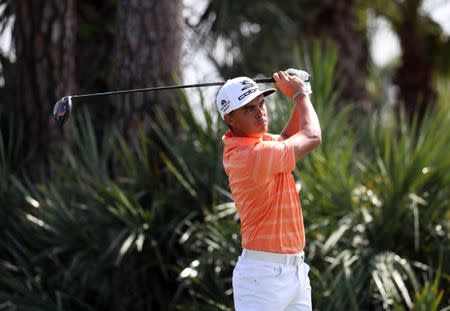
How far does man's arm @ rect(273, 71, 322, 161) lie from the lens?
4801 millimetres

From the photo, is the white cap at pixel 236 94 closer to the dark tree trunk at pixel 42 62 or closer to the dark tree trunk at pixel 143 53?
the dark tree trunk at pixel 143 53

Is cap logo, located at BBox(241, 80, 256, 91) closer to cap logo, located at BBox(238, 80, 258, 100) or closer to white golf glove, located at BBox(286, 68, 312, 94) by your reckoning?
cap logo, located at BBox(238, 80, 258, 100)

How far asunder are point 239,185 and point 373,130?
3508 millimetres

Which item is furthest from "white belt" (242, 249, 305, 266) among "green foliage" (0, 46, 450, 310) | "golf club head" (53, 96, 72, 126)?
"green foliage" (0, 46, 450, 310)

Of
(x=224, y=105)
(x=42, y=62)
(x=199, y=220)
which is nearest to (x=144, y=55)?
(x=42, y=62)

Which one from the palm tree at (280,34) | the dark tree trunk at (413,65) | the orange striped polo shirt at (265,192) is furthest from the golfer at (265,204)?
the dark tree trunk at (413,65)

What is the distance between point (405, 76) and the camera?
16172 millimetres

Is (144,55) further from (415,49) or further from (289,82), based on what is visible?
(415,49)

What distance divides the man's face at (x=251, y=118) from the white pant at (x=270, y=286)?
2.14 ft

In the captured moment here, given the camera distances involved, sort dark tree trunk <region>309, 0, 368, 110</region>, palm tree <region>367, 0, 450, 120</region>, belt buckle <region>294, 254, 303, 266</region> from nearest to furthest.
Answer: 1. belt buckle <region>294, 254, 303, 266</region>
2. dark tree trunk <region>309, 0, 368, 110</region>
3. palm tree <region>367, 0, 450, 120</region>

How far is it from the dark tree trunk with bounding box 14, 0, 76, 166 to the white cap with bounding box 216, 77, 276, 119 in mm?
4226

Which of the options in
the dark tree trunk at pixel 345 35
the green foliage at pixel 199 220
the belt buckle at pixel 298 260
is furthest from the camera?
the dark tree trunk at pixel 345 35

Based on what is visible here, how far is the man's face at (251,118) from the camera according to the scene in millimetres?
4883

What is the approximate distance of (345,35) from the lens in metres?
13.7
